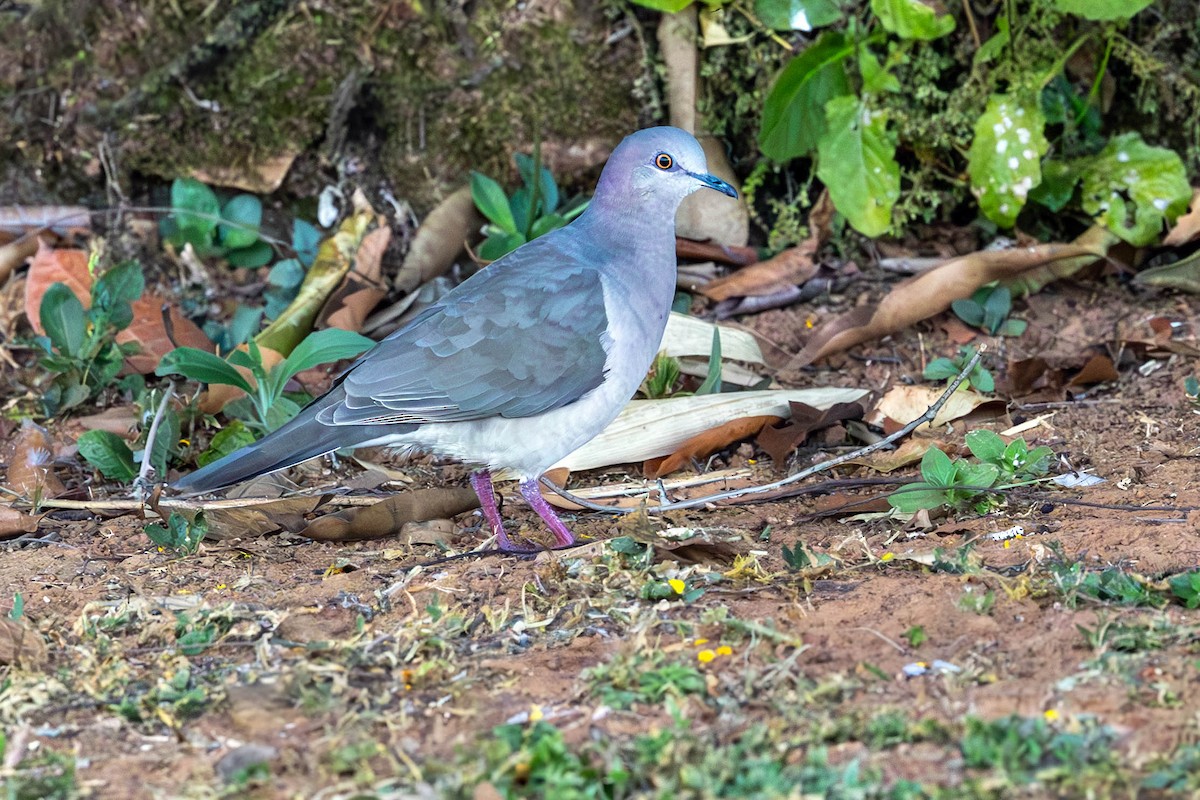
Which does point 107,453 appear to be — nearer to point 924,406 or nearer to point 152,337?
point 152,337

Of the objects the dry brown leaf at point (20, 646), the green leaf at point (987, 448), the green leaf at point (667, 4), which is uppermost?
the green leaf at point (667, 4)

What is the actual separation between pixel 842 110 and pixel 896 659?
3222mm

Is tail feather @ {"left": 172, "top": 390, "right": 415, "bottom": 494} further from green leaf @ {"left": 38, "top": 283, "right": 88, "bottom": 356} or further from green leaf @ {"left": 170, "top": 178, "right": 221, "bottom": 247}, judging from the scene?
green leaf @ {"left": 170, "top": 178, "right": 221, "bottom": 247}

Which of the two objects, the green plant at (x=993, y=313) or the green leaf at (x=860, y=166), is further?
the green leaf at (x=860, y=166)

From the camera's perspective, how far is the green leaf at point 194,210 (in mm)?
5980

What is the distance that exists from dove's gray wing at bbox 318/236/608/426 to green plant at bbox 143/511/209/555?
1.62ft

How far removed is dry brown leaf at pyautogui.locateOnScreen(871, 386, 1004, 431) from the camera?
189 inches

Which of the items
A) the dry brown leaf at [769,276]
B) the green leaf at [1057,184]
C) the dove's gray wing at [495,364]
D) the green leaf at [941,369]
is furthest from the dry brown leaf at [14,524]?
the green leaf at [1057,184]

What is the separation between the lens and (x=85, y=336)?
5.12 m

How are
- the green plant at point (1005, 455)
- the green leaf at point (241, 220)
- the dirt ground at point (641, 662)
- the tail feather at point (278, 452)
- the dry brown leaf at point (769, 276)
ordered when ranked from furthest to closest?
the green leaf at point (241, 220), the dry brown leaf at point (769, 276), the tail feather at point (278, 452), the green plant at point (1005, 455), the dirt ground at point (641, 662)

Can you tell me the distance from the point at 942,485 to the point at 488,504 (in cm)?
144

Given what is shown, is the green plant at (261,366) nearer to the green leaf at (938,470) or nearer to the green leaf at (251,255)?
the green leaf at (251,255)

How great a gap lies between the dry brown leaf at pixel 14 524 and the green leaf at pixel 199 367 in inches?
26.0

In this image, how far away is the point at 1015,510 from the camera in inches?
154
